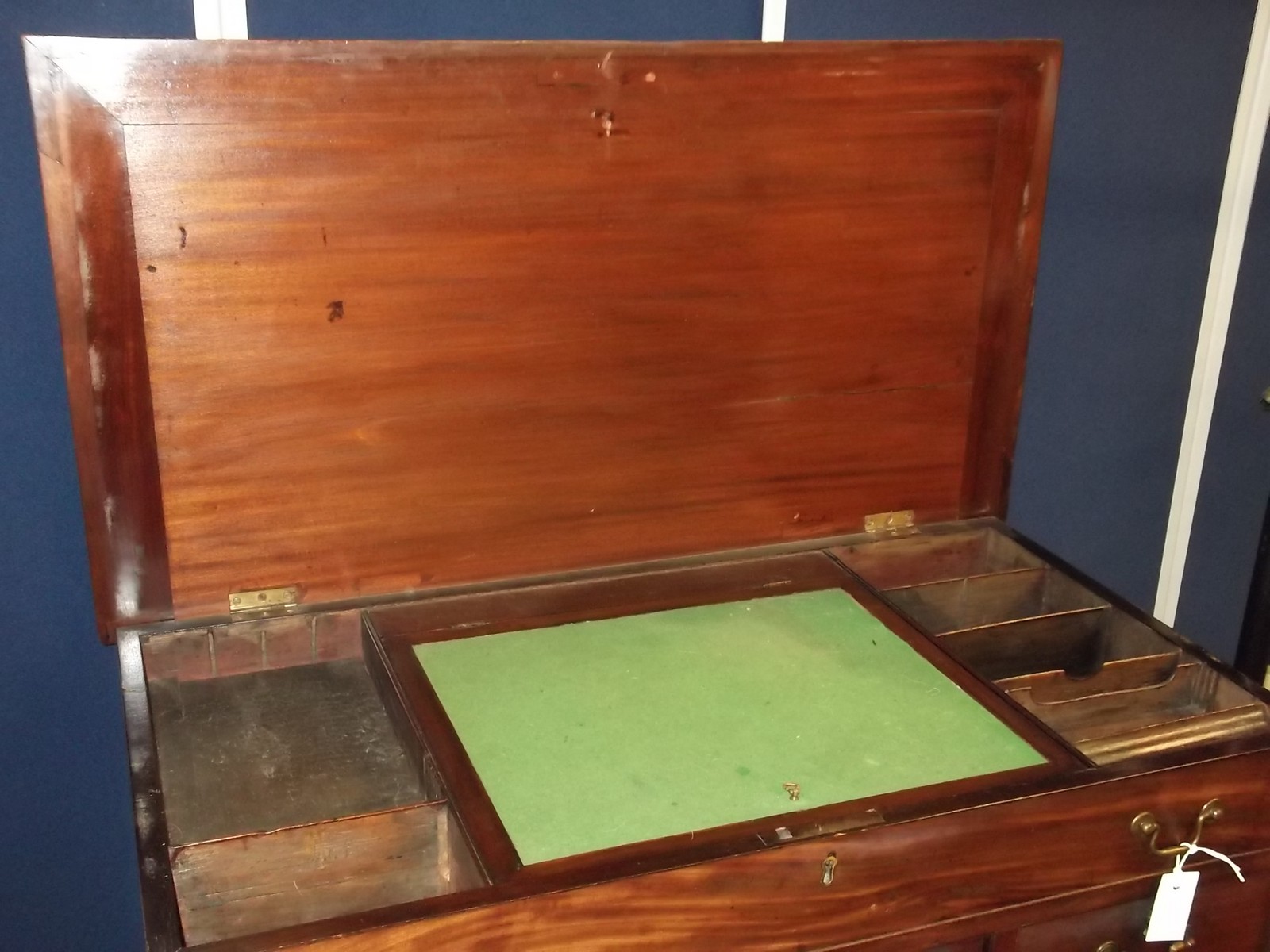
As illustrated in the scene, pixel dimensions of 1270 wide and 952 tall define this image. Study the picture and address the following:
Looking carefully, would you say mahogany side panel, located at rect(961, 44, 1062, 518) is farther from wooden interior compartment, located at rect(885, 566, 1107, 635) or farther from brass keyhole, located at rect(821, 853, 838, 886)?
brass keyhole, located at rect(821, 853, 838, 886)

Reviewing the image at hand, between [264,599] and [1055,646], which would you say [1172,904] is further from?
[264,599]

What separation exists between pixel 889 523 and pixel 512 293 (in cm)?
63


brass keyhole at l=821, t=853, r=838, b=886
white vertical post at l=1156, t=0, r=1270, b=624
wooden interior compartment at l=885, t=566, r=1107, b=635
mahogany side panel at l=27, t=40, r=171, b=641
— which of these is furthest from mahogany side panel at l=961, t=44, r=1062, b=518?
mahogany side panel at l=27, t=40, r=171, b=641

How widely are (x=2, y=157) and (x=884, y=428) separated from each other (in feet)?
3.63

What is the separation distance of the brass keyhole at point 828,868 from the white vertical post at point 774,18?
1029 millimetres

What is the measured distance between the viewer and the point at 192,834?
109 centimetres

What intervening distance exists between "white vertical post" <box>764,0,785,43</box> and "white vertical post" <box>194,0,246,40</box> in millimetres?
636

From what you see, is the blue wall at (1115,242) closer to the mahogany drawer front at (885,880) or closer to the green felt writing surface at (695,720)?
the green felt writing surface at (695,720)

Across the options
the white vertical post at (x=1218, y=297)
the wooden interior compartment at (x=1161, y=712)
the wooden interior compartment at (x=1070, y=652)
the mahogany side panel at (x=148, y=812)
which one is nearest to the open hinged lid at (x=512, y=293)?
the mahogany side panel at (x=148, y=812)

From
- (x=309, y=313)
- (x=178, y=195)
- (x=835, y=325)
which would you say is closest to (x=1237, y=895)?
(x=835, y=325)

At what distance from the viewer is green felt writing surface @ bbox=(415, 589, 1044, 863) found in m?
1.10

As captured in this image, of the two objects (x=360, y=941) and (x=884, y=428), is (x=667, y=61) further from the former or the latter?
(x=360, y=941)

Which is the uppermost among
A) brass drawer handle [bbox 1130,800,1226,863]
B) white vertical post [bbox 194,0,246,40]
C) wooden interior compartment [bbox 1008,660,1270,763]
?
white vertical post [bbox 194,0,246,40]

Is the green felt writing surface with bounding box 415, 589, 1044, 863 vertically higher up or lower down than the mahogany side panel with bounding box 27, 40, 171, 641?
lower down
